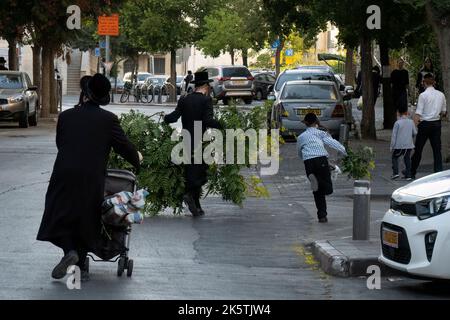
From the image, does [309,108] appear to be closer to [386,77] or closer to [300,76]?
[386,77]

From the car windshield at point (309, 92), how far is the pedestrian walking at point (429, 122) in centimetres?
857

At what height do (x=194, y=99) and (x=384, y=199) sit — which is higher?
(x=194, y=99)

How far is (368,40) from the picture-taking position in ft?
96.8

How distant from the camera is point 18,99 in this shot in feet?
109

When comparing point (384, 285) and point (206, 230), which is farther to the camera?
point (206, 230)

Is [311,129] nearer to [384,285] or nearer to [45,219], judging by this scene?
[384,285]

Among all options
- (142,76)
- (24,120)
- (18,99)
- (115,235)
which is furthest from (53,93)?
(142,76)

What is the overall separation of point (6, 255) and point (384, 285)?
375cm

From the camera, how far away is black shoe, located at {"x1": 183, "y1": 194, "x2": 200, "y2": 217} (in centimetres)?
1519

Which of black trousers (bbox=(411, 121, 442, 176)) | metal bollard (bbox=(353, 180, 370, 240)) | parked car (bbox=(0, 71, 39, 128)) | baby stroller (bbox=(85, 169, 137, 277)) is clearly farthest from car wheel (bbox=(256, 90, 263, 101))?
baby stroller (bbox=(85, 169, 137, 277))

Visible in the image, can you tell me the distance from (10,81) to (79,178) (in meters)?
25.6

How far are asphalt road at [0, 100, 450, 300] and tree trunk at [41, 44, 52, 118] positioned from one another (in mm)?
21167

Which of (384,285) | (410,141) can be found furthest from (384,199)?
(384,285)
